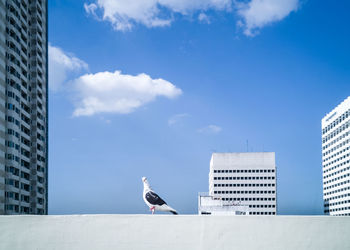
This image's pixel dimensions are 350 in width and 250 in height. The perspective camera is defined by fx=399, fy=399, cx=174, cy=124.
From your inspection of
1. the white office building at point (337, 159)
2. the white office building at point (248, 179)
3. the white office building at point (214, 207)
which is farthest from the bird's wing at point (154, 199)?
the white office building at point (248, 179)

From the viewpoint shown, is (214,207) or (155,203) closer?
(155,203)

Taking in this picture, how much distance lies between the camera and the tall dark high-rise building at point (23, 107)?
37625 millimetres

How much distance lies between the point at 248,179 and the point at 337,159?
69.7 ft

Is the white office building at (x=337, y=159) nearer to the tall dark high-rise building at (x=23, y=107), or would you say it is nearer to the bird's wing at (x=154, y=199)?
the tall dark high-rise building at (x=23, y=107)

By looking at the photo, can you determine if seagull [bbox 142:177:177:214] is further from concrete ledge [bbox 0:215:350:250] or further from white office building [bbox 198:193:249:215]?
white office building [bbox 198:193:249:215]

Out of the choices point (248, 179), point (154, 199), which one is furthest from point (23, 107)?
point (248, 179)

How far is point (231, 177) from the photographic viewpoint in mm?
95938

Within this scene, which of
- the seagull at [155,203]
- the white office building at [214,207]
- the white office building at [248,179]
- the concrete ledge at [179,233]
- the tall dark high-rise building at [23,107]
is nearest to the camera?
the concrete ledge at [179,233]

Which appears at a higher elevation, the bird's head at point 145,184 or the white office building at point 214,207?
the bird's head at point 145,184

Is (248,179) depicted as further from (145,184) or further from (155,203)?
(155,203)

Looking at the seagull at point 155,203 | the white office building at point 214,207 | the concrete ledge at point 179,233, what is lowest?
the white office building at point 214,207

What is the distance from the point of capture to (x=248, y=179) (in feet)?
315

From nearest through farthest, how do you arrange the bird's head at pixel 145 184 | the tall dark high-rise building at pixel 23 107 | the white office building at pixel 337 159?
1. the bird's head at pixel 145 184
2. the tall dark high-rise building at pixel 23 107
3. the white office building at pixel 337 159

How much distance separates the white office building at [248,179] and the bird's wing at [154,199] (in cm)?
8796
